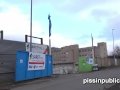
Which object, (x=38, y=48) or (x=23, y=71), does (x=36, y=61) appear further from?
(x=23, y=71)

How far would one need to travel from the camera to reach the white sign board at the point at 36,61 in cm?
2533

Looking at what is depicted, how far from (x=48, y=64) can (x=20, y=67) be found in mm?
6134

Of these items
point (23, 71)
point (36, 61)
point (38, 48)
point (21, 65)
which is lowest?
point (23, 71)

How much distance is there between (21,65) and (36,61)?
10.3ft

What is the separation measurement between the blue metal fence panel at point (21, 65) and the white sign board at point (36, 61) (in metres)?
1.00

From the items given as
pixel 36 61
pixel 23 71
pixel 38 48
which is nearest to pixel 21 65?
pixel 23 71

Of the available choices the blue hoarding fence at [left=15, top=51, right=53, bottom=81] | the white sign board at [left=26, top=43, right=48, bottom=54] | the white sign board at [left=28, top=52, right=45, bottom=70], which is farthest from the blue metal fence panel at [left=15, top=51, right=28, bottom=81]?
the white sign board at [left=26, top=43, right=48, bottom=54]

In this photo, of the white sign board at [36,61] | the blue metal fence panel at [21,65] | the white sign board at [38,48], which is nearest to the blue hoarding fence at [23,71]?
the blue metal fence panel at [21,65]

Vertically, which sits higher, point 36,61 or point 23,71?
point 36,61

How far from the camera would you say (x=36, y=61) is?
26469mm

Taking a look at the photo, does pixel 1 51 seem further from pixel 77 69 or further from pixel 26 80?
pixel 77 69

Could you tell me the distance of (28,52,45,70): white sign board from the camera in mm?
25328

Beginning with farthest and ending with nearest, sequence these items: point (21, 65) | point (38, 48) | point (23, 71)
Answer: point (38, 48) → point (23, 71) → point (21, 65)

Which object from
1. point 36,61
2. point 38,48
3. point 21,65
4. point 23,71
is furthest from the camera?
point 38,48
